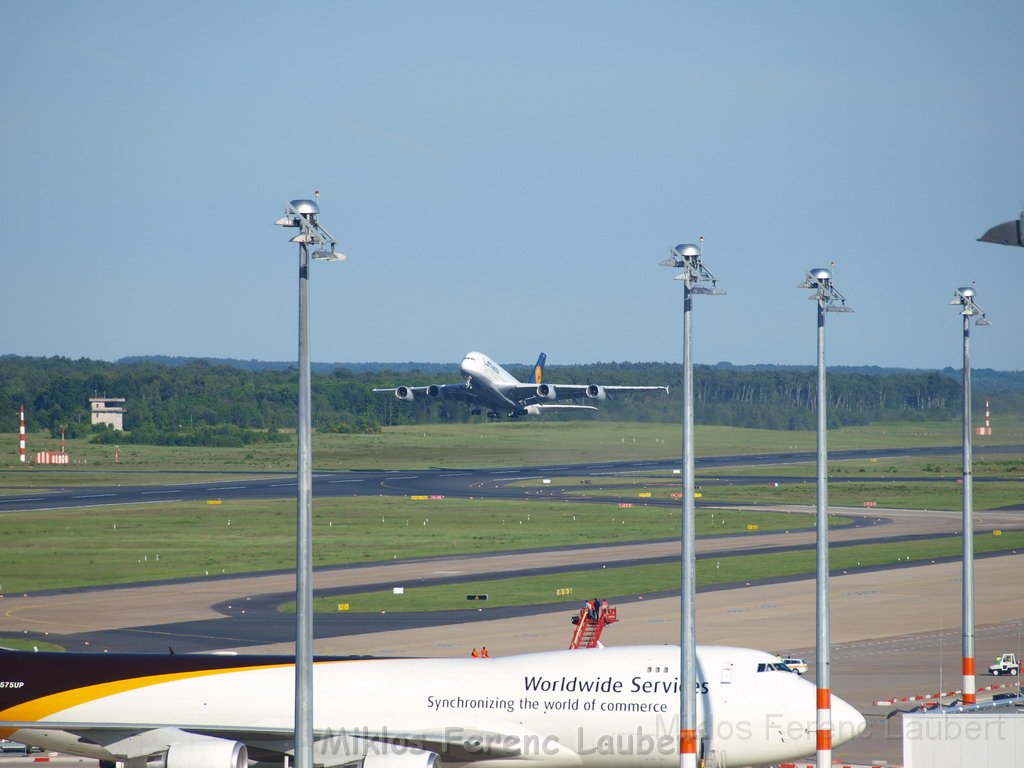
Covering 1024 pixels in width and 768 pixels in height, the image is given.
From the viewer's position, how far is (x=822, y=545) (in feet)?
110

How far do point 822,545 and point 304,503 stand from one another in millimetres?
14234

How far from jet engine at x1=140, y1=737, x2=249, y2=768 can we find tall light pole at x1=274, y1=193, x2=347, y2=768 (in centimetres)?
936

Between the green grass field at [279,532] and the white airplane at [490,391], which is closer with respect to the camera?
the green grass field at [279,532]

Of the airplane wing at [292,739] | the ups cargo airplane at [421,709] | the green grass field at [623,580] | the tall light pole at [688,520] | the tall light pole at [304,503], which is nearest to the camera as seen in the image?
the tall light pole at [304,503]

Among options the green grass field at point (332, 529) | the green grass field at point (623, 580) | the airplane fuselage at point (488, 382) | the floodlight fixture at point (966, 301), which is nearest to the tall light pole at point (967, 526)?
the floodlight fixture at point (966, 301)

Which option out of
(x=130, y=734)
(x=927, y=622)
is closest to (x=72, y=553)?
(x=927, y=622)

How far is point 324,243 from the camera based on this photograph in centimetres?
2442

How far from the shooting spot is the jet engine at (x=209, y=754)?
32.7m

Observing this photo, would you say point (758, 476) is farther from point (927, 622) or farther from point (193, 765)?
point (193, 765)

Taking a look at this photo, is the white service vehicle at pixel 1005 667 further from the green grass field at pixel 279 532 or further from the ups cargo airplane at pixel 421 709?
the green grass field at pixel 279 532

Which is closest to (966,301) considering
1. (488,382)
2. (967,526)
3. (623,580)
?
(967,526)

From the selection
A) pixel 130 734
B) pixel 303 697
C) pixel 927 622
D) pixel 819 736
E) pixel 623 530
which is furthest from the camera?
pixel 623 530

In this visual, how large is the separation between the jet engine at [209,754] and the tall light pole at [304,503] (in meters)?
9.36

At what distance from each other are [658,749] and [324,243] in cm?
1474
